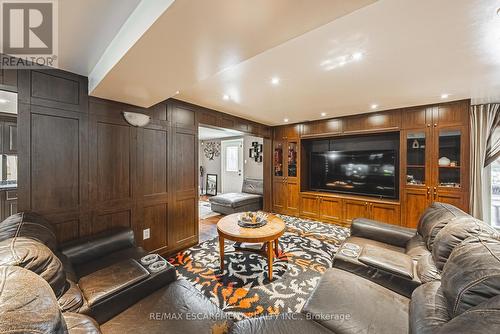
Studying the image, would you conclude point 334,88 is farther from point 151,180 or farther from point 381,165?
point 151,180

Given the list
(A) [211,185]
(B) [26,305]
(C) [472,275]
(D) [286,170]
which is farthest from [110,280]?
(A) [211,185]

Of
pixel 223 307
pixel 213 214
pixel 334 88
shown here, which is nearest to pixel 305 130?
pixel 334 88

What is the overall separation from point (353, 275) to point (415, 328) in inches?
27.1

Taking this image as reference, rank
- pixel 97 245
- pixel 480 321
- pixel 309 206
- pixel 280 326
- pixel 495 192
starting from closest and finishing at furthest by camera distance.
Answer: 1. pixel 480 321
2. pixel 280 326
3. pixel 97 245
4. pixel 495 192
5. pixel 309 206

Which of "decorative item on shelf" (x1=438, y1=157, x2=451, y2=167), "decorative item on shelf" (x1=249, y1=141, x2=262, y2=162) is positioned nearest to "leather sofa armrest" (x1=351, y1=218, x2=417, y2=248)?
"decorative item on shelf" (x1=438, y1=157, x2=451, y2=167)

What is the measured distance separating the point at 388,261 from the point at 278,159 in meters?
3.81

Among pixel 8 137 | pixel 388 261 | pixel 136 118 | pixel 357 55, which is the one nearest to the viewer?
pixel 388 261

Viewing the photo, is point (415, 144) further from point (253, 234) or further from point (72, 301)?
point (72, 301)

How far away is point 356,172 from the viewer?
4.37 m

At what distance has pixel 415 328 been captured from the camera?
0.99 meters

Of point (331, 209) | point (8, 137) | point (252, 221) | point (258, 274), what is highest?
point (8, 137)

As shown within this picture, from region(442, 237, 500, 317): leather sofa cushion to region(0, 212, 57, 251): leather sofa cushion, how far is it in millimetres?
2515

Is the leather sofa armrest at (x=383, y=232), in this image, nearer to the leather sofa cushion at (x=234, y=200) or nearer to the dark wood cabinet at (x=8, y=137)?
the leather sofa cushion at (x=234, y=200)

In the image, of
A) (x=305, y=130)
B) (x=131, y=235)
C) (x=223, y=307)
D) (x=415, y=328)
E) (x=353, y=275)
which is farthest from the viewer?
(x=305, y=130)
